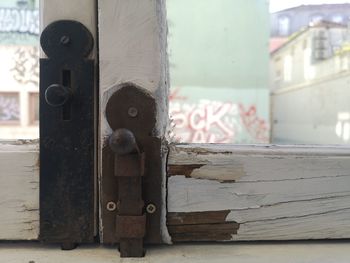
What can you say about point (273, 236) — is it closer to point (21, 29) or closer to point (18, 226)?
point (18, 226)

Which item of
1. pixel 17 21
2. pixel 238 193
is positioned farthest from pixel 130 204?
pixel 17 21

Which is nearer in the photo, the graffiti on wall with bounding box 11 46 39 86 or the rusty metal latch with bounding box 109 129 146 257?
the rusty metal latch with bounding box 109 129 146 257

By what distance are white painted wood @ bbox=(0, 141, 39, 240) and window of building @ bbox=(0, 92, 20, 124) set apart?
19.0 feet

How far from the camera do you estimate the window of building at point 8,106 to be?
20.3 ft

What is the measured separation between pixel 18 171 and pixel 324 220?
1.26 feet

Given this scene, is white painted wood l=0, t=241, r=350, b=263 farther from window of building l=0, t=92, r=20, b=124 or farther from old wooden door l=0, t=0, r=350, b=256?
window of building l=0, t=92, r=20, b=124

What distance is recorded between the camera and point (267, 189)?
54cm

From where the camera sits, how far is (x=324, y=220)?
551mm

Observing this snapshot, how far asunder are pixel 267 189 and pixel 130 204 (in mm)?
172

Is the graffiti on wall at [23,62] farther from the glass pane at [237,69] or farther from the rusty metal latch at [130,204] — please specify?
the rusty metal latch at [130,204]

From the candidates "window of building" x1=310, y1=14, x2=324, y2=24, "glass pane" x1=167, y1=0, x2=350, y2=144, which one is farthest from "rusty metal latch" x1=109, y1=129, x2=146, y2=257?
"glass pane" x1=167, y1=0, x2=350, y2=144

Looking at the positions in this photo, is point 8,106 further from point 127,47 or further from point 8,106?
point 127,47

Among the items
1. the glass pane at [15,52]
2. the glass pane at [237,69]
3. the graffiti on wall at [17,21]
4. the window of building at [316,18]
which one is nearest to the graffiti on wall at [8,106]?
the glass pane at [15,52]

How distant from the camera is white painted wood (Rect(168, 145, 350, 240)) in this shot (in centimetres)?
54
